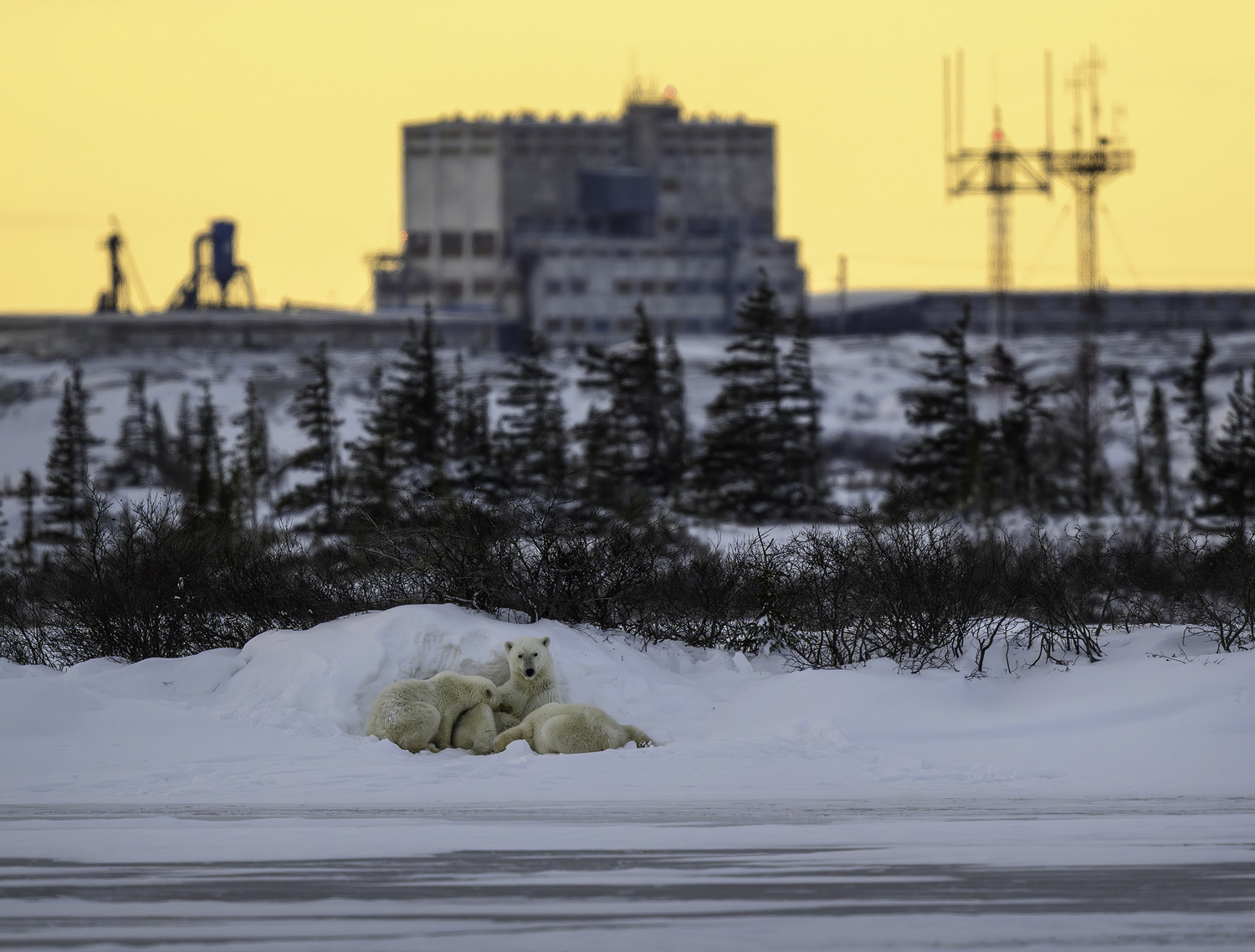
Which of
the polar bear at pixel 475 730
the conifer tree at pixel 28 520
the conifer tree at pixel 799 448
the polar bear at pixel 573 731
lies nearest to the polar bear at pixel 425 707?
the polar bear at pixel 475 730

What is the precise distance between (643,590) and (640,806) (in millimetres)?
7165

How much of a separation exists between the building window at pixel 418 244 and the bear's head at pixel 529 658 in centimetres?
11246

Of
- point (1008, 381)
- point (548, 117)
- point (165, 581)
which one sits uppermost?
point (548, 117)

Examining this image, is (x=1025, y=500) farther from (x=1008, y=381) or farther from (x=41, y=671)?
(x=41, y=671)

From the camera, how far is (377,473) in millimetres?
54625

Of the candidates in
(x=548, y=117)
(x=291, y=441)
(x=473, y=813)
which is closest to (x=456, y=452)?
(x=291, y=441)

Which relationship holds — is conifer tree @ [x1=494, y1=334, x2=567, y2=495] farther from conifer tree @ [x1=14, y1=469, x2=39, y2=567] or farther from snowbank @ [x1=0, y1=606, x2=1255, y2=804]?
snowbank @ [x1=0, y1=606, x2=1255, y2=804]

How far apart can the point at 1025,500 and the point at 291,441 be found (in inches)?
1876

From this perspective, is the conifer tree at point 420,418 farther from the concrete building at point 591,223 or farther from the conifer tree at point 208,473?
the concrete building at point 591,223

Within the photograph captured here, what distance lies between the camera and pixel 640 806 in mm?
12336

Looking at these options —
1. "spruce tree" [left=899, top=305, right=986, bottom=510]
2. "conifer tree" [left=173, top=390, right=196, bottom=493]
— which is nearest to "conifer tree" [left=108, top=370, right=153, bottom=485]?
"conifer tree" [left=173, top=390, right=196, bottom=493]

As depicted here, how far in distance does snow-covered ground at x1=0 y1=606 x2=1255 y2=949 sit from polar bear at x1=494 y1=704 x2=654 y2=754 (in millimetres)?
289

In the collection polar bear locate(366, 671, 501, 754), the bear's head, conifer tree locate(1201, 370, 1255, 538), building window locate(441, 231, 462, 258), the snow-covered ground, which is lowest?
the snow-covered ground

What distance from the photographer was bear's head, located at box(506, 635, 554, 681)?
619 inches
